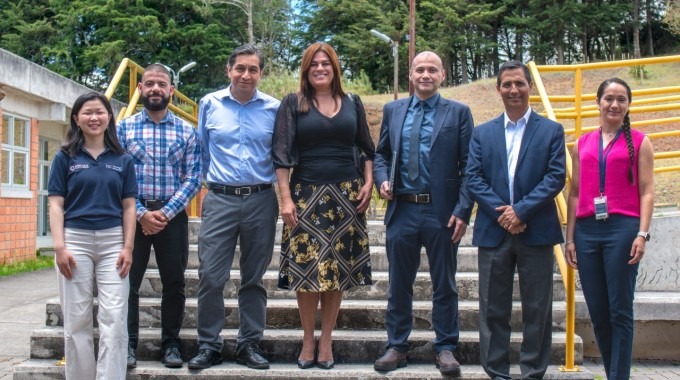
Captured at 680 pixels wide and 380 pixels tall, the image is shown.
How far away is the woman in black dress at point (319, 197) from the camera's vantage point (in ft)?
14.1

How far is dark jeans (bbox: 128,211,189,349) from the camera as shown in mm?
4367

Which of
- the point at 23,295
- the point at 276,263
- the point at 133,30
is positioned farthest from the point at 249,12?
the point at 276,263

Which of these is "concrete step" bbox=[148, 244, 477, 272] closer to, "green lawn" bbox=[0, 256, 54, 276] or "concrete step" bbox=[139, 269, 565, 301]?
"concrete step" bbox=[139, 269, 565, 301]

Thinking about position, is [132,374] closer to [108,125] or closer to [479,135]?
[108,125]

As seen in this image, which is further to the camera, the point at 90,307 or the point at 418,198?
the point at 418,198

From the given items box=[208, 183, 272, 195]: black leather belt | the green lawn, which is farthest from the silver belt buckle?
the green lawn

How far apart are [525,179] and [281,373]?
187 centimetres

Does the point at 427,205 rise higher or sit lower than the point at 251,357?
higher

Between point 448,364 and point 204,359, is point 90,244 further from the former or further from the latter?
point 448,364

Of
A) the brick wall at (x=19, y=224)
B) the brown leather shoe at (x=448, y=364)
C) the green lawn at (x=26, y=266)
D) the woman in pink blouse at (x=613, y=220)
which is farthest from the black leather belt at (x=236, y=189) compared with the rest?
the brick wall at (x=19, y=224)

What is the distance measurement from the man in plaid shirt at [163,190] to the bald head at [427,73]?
1483mm

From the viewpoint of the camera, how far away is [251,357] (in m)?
4.36

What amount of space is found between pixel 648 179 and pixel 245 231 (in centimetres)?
238

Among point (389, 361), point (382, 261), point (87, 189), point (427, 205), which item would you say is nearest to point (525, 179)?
point (427, 205)
